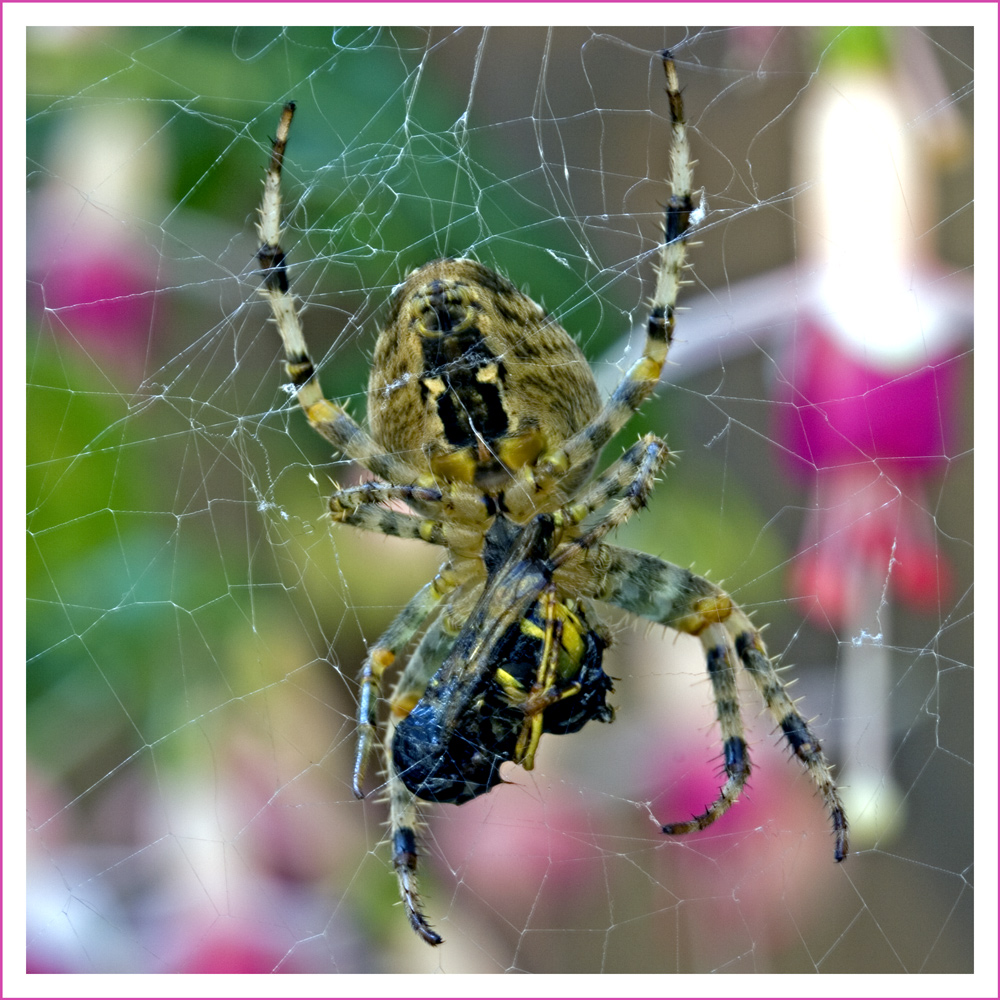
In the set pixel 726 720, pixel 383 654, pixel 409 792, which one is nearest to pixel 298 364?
pixel 383 654

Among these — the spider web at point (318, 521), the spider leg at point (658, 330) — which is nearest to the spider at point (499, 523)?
the spider leg at point (658, 330)

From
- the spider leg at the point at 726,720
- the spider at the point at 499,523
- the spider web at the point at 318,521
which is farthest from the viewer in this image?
the spider web at the point at 318,521

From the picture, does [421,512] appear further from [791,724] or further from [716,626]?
[791,724]

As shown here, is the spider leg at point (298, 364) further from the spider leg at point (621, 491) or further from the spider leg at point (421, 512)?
the spider leg at point (621, 491)

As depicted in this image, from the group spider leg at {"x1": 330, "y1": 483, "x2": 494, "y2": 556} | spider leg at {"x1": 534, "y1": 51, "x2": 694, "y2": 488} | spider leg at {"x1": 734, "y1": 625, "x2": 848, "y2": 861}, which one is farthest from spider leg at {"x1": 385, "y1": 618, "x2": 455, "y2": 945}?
spider leg at {"x1": 734, "y1": 625, "x2": 848, "y2": 861}

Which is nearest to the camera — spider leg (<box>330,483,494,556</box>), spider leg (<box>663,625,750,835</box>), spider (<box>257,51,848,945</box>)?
spider (<box>257,51,848,945</box>)

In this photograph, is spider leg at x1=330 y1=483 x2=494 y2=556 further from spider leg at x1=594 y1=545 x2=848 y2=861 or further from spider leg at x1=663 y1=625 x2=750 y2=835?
spider leg at x1=663 y1=625 x2=750 y2=835

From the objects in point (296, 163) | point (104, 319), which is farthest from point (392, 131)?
point (104, 319)
